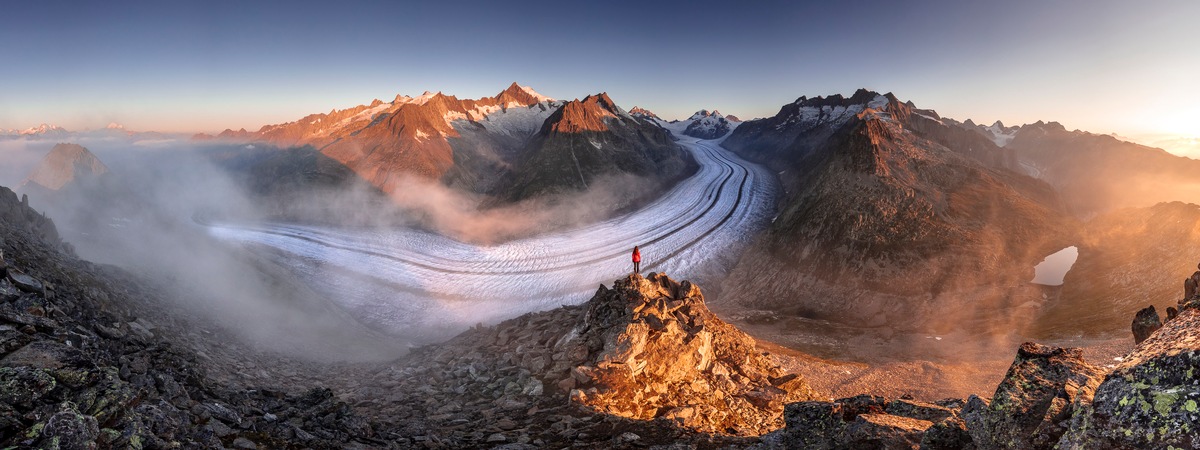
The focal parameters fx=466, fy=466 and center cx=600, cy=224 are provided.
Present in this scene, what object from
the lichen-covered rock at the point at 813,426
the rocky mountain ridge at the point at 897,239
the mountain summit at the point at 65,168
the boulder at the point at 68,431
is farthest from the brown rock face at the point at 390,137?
the lichen-covered rock at the point at 813,426

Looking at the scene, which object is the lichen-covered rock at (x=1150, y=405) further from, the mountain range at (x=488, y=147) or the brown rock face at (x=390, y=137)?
the brown rock face at (x=390, y=137)

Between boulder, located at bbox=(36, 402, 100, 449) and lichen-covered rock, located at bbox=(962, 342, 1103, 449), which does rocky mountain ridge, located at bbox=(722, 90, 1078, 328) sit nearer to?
lichen-covered rock, located at bbox=(962, 342, 1103, 449)

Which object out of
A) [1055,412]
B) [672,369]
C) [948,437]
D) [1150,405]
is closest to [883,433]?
[948,437]

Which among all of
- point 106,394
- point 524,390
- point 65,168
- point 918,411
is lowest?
point 524,390

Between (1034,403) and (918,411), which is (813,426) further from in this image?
(1034,403)

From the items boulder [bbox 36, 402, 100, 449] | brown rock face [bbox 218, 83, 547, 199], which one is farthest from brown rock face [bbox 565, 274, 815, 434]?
brown rock face [bbox 218, 83, 547, 199]
